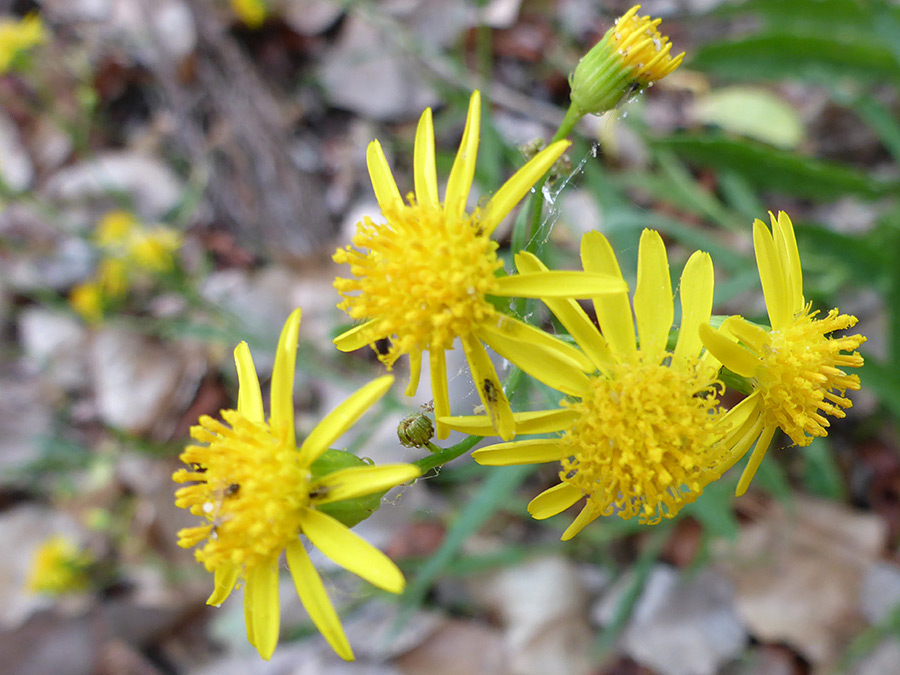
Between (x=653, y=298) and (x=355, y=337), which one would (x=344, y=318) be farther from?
(x=653, y=298)

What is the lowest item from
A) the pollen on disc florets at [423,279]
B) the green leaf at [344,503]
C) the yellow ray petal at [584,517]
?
the yellow ray petal at [584,517]

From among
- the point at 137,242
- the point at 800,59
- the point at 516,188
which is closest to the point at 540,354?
the point at 516,188

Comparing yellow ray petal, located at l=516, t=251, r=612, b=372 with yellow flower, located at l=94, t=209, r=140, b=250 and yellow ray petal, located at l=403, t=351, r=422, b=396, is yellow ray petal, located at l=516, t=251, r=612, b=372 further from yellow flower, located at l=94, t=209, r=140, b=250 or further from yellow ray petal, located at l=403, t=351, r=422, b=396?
yellow flower, located at l=94, t=209, r=140, b=250

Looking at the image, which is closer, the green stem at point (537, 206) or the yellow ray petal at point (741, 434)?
the yellow ray petal at point (741, 434)

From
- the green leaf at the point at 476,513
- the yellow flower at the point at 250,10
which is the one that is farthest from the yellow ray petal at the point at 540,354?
the yellow flower at the point at 250,10

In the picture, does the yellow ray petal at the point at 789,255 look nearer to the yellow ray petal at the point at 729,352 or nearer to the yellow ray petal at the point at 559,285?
the yellow ray petal at the point at 729,352

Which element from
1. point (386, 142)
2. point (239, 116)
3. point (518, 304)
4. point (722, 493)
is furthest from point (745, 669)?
point (239, 116)

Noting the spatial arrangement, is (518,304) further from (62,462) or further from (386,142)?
(62,462)

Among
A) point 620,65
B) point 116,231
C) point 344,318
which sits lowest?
point 344,318
